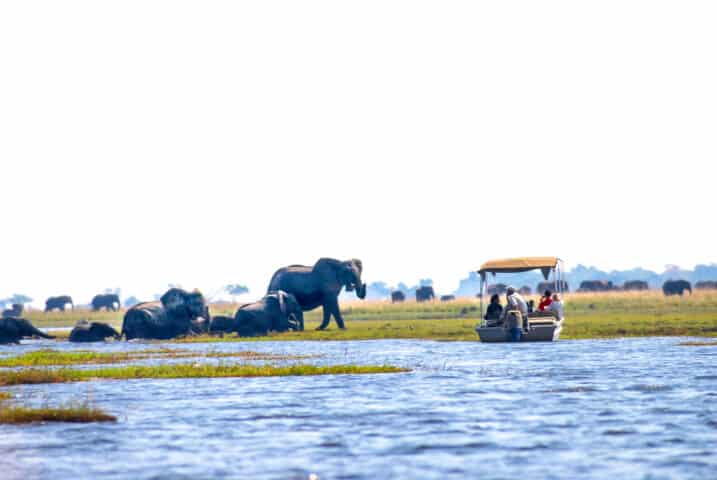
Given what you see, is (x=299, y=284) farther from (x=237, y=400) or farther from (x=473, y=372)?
(x=237, y=400)

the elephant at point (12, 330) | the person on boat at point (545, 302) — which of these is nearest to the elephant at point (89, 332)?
the elephant at point (12, 330)

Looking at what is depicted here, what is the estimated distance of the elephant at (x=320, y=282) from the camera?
60.3 metres

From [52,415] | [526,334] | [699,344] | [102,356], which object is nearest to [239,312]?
[102,356]

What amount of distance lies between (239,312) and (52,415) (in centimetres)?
3207

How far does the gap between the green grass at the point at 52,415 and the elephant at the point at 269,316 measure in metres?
30.8

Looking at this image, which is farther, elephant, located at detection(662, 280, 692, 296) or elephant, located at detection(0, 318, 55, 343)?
elephant, located at detection(662, 280, 692, 296)

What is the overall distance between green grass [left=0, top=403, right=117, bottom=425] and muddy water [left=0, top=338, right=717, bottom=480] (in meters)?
0.58

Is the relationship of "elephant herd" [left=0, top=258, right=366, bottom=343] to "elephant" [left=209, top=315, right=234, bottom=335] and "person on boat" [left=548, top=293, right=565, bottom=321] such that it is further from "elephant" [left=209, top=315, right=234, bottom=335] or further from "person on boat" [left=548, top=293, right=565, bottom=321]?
"person on boat" [left=548, top=293, right=565, bottom=321]

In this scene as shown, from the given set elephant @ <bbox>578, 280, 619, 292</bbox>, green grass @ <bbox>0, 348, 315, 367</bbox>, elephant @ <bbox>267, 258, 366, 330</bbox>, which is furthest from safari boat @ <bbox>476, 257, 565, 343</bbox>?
elephant @ <bbox>578, 280, 619, 292</bbox>

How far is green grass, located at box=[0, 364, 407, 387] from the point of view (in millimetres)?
31141

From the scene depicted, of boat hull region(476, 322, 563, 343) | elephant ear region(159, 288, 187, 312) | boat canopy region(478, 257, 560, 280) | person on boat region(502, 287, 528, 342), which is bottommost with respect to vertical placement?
boat hull region(476, 322, 563, 343)

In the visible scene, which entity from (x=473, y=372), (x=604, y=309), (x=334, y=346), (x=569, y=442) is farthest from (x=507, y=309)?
(x=604, y=309)

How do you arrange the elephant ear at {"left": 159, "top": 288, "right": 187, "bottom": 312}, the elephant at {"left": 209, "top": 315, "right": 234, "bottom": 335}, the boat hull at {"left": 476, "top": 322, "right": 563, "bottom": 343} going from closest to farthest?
the boat hull at {"left": 476, "top": 322, "right": 563, "bottom": 343} → the elephant ear at {"left": 159, "top": 288, "right": 187, "bottom": 312} → the elephant at {"left": 209, "top": 315, "right": 234, "bottom": 335}

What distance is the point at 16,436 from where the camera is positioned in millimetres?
21062
